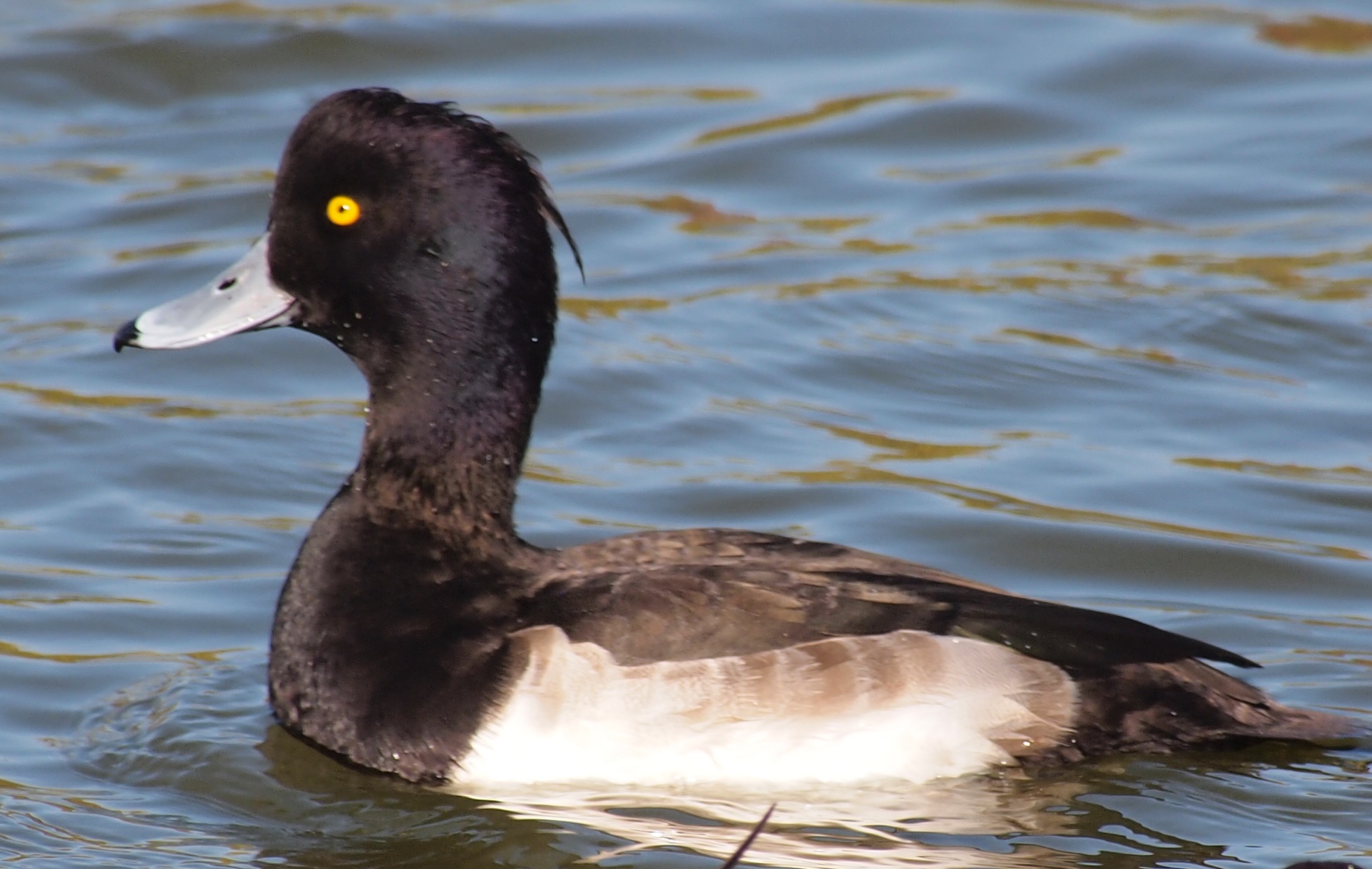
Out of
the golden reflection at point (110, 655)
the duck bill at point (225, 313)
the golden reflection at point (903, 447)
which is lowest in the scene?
the golden reflection at point (110, 655)

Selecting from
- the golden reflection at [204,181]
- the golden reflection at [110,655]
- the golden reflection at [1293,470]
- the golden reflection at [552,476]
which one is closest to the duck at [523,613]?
the golden reflection at [110,655]

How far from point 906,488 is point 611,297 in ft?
6.18

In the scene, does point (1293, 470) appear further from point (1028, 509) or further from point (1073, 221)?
point (1073, 221)

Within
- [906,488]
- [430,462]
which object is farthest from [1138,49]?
[430,462]

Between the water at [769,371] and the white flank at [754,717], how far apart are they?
74 mm

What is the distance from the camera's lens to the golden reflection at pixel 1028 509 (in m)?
6.51

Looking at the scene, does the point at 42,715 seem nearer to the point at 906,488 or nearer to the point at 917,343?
the point at 906,488

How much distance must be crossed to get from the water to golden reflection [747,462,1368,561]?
2cm

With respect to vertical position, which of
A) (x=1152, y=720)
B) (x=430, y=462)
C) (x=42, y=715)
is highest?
(x=430, y=462)

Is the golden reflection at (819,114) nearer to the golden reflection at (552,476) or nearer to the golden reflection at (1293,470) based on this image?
the golden reflection at (552,476)

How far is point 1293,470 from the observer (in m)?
7.02

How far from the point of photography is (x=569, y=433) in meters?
7.35

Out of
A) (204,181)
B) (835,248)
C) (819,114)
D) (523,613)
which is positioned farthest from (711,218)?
(523,613)

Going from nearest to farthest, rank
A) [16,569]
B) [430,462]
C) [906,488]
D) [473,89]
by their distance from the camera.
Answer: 1. [430,462]
2. [16,569]
3. [906,488]
4. [473,89]
